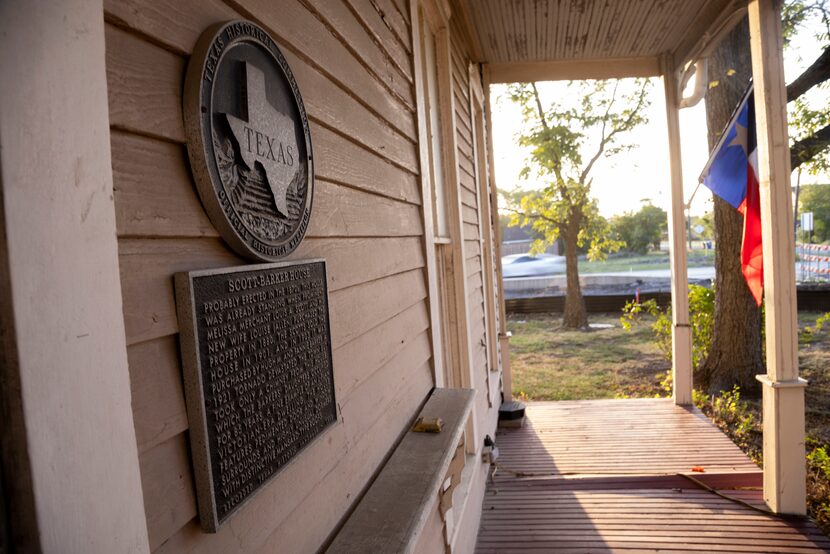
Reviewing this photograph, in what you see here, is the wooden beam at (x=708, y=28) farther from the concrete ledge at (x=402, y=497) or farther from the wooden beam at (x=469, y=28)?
the concrete ledge at (x=402, y=497)

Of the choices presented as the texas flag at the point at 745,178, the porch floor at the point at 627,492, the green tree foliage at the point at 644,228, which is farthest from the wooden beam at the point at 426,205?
the green tree foliage at the point at 644,228

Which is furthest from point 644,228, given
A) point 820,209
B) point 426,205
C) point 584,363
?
point 426,205

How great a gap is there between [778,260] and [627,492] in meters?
2.12

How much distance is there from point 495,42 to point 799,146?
191 inches

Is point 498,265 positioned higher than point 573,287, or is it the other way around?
point 498,265

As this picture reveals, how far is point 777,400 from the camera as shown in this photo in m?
4.16

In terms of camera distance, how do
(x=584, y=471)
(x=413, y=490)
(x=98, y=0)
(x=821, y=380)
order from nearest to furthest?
(x=98, y=0) < (x=413, y=490) < (x=584, y=471) < (x=821, y=380)

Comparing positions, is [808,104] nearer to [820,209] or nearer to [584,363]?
[584,363]

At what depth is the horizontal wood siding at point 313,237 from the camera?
2.61 feet

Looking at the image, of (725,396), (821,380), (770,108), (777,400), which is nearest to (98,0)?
(770,108)

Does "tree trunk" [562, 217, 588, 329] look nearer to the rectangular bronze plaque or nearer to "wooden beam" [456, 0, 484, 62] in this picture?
"wooden beam" [456, 0, 484, 62]

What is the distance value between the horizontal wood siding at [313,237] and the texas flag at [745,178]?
3.38 m

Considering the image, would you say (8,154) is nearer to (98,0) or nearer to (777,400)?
(98,0)

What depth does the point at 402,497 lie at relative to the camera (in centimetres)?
153
